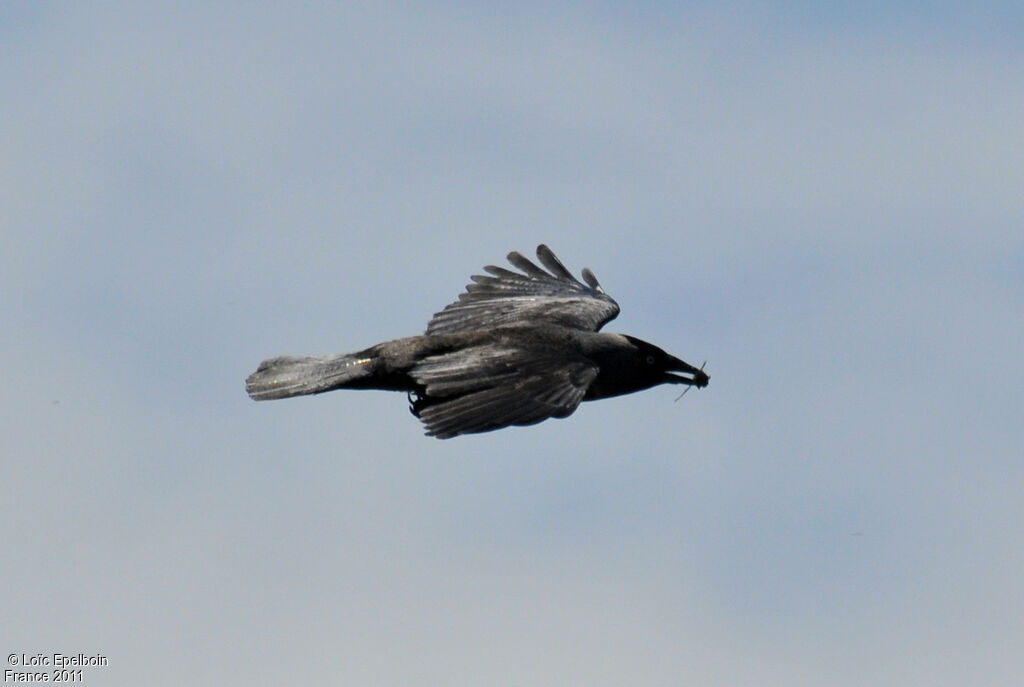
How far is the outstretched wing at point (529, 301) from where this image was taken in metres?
22.5

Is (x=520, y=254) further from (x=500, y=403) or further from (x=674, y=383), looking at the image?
(x=500, y=403)

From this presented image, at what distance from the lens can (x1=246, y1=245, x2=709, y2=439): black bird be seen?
18156 mm

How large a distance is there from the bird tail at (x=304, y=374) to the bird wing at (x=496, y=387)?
81 centimetres

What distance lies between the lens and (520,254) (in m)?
24.8

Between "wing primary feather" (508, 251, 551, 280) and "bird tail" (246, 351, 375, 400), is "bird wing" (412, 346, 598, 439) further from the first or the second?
"wing primary feather" (508, 251, 551, 280)

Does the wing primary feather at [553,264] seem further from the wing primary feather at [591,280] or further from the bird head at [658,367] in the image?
the bird head at [658,367]

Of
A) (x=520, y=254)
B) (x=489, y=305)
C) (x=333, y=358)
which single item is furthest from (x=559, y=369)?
(x=520, y=254)

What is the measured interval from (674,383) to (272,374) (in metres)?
4.37

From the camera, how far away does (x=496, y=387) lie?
1850 centimetres

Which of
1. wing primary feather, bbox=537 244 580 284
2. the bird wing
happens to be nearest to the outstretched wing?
wing primary feather, bbox=537 244 580 284

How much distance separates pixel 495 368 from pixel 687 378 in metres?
3.24

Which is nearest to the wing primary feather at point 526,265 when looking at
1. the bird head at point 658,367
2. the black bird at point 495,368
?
the black bird at point 495,368

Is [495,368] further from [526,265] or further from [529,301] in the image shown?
[526,265]

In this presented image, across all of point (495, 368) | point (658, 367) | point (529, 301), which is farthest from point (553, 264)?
point (495, 368)
